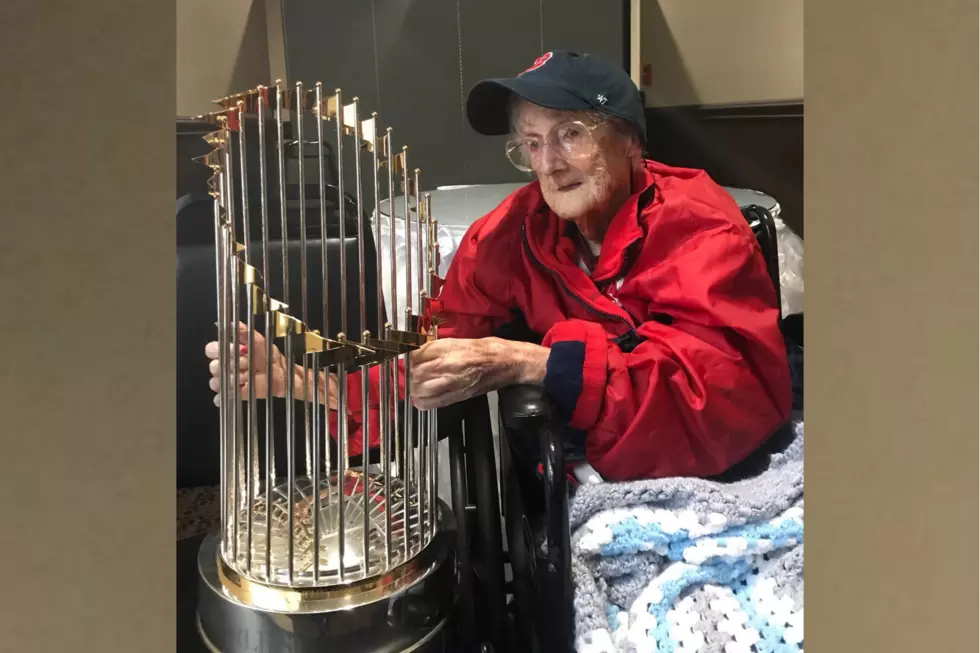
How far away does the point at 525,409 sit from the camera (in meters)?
0.74

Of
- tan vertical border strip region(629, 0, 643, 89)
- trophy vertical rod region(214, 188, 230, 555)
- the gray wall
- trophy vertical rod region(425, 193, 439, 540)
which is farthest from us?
tan vertical border strip region(629, 0, 643, 89)

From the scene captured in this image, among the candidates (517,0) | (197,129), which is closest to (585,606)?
(197,129)

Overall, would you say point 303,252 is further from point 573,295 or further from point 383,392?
point 573,295

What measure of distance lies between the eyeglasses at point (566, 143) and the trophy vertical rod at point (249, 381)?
17.5 inches

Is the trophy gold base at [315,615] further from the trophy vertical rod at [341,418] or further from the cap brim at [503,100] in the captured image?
the cap brim at [503,100]

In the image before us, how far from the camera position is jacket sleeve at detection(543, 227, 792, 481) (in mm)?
829

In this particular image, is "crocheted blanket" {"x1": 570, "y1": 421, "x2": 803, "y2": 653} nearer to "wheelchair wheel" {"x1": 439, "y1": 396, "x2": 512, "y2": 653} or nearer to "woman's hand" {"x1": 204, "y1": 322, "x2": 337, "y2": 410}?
"wheelchair wheel" {"x1": 439, "y1": 396, "x2": 512, "y2": 653}

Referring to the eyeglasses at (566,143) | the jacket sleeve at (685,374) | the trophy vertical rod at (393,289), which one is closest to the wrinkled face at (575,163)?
the eyeglasses at (566,143)

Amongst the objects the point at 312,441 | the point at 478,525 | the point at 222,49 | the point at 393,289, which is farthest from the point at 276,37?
the point at 478,525

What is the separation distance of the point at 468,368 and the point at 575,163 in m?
0.33
